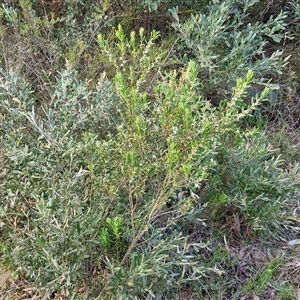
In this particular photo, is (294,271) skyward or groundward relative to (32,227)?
groundward

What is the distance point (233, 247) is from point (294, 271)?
1.20 feet

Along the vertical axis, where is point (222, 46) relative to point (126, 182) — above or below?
below

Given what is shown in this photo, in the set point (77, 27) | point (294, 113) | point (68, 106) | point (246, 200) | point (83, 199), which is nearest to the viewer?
point (83, 199)

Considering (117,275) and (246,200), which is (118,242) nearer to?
(117,275)

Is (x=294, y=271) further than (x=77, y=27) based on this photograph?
No

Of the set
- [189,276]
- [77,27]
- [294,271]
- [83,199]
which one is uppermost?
[77,27]

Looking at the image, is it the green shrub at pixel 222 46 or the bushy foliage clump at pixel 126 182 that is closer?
the bushy foliage clump at pixel 126 182

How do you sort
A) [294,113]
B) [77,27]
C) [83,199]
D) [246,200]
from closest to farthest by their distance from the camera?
[83,199] < [246,200] < [77,27] < [294,113]

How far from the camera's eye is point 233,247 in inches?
103

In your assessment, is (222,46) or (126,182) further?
(222,46)

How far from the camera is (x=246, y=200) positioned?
8.29 ft

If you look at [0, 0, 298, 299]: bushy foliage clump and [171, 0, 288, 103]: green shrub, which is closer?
[0, 0, 298, 299]: bushy foliage clump

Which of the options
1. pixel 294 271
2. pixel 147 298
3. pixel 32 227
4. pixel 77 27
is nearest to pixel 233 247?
pixel 294 271

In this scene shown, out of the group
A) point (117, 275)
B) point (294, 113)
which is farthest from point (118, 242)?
point (294, 113)
